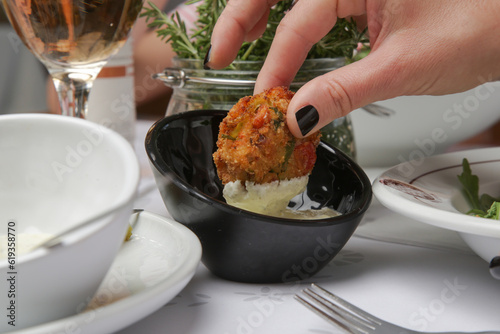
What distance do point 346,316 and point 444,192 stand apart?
0.94 ft

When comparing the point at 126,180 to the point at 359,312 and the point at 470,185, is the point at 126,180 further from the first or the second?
the point at 470,185

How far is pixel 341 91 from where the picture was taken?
0.59 meters

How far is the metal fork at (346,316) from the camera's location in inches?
15.6

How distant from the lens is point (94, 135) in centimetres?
42

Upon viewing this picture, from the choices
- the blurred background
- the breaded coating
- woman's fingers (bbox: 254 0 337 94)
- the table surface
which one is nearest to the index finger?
woman's fingers (bbox: 254 0 337 94)

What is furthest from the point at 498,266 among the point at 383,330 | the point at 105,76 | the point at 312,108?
the point at 105,76

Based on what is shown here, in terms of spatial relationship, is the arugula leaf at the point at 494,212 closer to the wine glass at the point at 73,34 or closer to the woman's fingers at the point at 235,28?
the woman's fingers at the point at 235,28

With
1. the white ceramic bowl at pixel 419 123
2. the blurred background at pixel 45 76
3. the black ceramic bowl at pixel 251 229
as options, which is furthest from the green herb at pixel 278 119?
the blurred background at pixel 45 76

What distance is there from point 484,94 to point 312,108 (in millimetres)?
543

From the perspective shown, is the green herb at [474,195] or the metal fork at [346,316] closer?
the metal fork at [346,316]

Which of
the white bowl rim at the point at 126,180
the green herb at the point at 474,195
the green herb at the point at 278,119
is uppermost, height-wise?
the white bowl rim at the point at 126,180

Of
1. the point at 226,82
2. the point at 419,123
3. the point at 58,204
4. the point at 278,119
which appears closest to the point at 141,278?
the point at 58,204

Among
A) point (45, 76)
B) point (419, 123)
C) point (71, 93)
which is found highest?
point (71, 93)

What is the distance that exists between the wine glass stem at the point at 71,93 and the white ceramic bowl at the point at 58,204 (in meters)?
0.25
